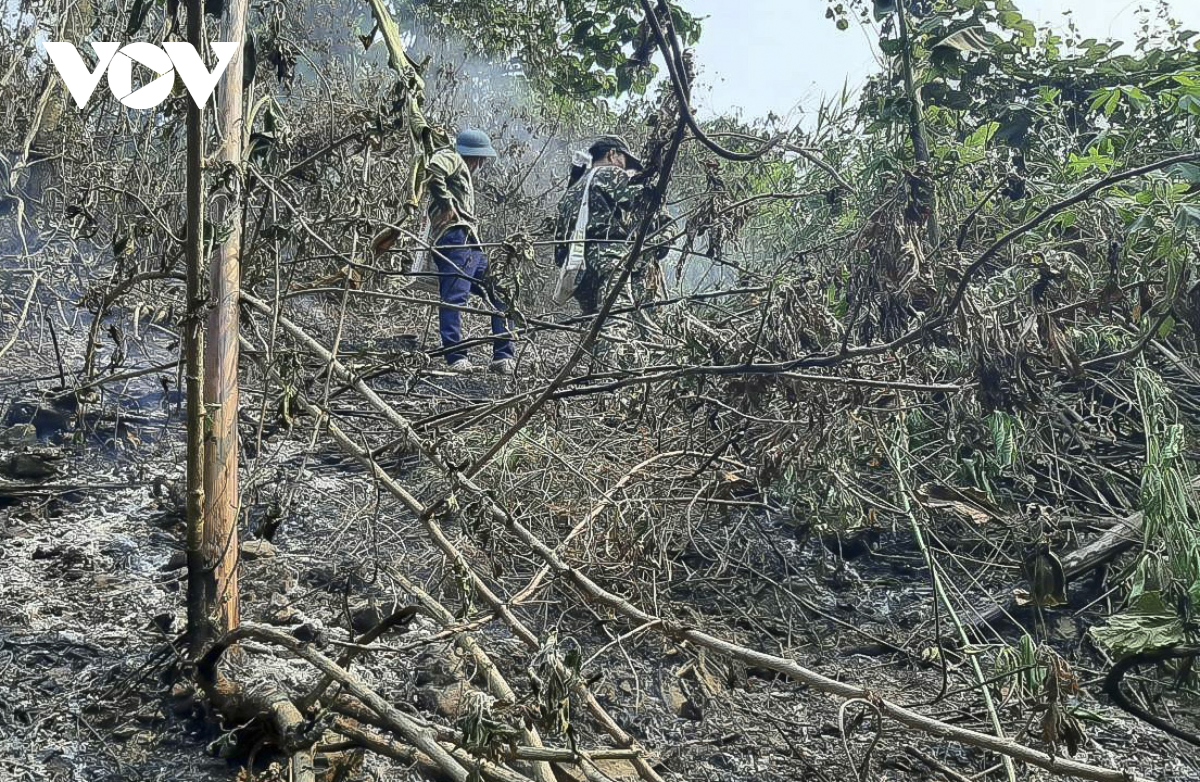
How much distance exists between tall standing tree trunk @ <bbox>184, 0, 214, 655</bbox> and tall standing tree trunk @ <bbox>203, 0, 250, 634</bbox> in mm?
25

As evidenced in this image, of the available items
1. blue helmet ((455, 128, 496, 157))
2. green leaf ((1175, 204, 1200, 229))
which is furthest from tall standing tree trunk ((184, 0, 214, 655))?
blue helmet ((455, 128, 496, 157))

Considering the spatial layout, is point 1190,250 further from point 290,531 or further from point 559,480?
point 290,531

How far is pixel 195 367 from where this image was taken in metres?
2.00

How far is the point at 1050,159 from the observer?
441 cm

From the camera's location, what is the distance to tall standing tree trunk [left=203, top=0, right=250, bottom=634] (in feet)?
6.70

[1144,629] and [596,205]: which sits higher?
[596,205]

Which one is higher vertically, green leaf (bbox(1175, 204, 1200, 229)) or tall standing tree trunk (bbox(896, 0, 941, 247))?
tall standing tree trunk (bbox(896, 0, 941, 247))

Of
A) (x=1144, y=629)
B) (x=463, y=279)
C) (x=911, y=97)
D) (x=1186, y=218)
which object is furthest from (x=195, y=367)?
(x=911, y=97)

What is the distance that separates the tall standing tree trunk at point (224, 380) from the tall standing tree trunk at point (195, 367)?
25 mm

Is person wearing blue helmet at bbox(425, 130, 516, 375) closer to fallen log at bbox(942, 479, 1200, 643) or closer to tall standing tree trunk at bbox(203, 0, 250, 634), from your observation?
tall standing tree trunk at bbox(203, 0, 250, 634)

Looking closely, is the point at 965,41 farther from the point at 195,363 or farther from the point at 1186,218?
the point at 195,363

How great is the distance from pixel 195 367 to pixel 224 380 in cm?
12

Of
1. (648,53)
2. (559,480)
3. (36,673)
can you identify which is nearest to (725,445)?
(559,480)

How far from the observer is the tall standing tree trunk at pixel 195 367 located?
1824 mm
